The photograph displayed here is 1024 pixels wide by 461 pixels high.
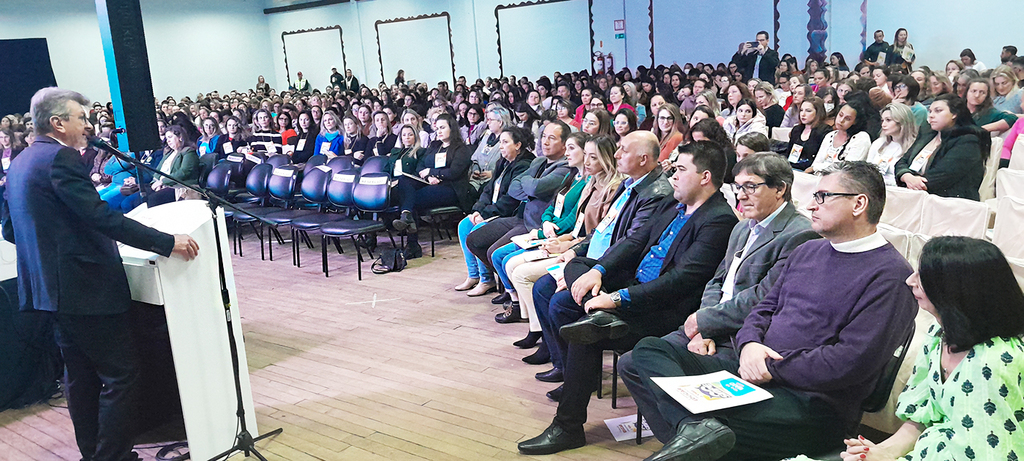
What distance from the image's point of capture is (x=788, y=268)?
234 centimetres

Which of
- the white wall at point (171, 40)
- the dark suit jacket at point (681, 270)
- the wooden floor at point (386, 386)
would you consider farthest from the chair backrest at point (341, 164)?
the white wall at point (171, 40)

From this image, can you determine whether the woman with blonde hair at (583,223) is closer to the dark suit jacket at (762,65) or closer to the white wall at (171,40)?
the dark suit jacket at (762,65)

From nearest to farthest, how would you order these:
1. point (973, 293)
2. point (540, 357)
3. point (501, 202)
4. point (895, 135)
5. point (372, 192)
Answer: point (973, 293), point (540, 357), point (895, 135), point (501, 202), point (372, 192)

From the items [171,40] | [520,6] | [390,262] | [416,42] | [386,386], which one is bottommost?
[386,386]

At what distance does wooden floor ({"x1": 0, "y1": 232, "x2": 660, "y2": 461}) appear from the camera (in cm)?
306

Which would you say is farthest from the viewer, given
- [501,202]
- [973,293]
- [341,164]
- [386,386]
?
[341,164]

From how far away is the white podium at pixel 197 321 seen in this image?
2.78 m

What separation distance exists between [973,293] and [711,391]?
0.74 m

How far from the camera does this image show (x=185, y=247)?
2.73 metres

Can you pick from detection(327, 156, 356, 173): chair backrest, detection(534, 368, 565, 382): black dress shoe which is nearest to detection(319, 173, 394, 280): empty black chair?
detection(327, 156, 356, 173): chair backrest

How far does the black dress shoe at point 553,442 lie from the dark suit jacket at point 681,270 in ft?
1.60

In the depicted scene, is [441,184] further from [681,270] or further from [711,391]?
[711,391]

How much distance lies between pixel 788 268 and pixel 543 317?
1.35 meters

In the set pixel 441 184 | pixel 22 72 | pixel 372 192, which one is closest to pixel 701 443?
pixel 372 192
